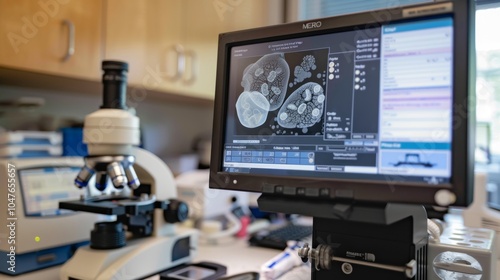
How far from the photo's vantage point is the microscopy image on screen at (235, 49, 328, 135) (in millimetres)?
675

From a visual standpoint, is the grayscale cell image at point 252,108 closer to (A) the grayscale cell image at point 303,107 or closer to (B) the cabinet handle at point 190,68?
(A) the grayscale cell image at point 303,107

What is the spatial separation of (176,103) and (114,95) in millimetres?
1216

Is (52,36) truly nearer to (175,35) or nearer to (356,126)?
(175,35)

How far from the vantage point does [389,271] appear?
666mm

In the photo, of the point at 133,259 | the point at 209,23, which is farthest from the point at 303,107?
the point at 209,23

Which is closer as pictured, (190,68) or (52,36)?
(52,36)

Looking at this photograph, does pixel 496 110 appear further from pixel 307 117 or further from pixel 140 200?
pixel 140 200

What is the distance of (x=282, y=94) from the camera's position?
707mm

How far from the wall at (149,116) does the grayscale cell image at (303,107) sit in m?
0.80

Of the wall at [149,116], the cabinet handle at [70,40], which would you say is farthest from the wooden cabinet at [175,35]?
the wall at [149,116]

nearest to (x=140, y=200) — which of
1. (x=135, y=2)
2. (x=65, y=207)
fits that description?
(x=65, y=207)

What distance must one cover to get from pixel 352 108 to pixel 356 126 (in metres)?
0.03

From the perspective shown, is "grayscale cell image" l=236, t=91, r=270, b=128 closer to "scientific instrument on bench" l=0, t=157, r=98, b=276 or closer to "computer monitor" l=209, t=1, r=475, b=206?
"computer monitor" l=209, t=1, r=475, b=206

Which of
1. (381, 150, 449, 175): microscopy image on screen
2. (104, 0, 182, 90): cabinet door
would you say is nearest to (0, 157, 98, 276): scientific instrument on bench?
(104, 0, 182, 90): cabinet door
